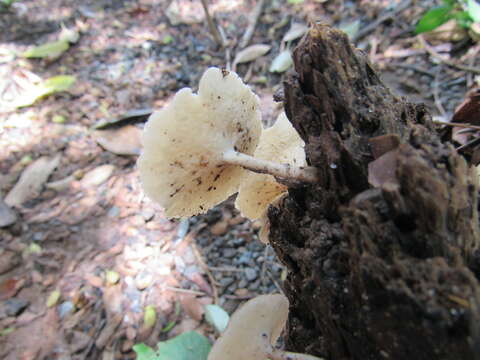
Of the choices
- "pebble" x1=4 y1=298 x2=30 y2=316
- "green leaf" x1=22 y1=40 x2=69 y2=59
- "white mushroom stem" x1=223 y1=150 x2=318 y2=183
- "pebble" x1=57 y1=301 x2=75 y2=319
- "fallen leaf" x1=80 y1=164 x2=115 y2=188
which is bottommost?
"pebble" x1=57 y1=301 x2=75 y2=319

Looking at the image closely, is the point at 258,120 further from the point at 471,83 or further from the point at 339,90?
the point at 471,83

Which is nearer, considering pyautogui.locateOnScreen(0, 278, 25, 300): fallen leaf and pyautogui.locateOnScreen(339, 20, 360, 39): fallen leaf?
pyautogui.locateOnScreen(0, 278, 25, 300): fallen leaf

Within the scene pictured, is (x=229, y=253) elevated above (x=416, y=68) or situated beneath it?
situated beneath

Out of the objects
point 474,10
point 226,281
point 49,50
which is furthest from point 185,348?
point 49,50

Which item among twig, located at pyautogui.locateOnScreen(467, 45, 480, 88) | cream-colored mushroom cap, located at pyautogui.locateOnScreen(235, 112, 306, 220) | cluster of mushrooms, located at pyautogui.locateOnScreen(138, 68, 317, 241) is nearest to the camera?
cluster of mushrooms, located at pyautogui.locateOnScreen(138, 68, 317, 241)

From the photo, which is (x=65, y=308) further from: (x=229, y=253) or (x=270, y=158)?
(x=270, y=158)

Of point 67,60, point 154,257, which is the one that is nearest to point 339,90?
point 154,257

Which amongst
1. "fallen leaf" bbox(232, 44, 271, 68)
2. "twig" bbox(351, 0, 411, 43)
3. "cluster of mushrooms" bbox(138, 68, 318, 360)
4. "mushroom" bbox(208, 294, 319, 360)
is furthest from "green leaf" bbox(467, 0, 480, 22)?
"mushroom" bbox(208, 294, 319, 360)

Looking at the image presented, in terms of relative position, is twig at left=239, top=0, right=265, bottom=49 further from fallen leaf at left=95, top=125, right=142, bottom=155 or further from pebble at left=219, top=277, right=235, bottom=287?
pebble at left=219, top=277, right=235, bottom=287
